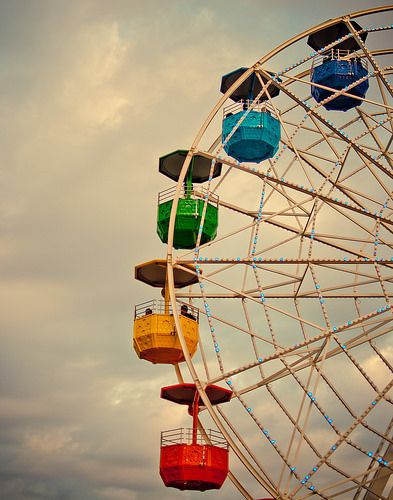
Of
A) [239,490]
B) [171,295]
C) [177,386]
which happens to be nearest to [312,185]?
[171,295]

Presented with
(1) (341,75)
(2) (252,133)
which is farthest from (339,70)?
(2) (252,133)

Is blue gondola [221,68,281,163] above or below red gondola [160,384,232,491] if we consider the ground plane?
above

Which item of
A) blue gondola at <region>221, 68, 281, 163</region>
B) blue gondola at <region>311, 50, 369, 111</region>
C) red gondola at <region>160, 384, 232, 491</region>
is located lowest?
red gondola at <region>160, 384, 232, 491</region>

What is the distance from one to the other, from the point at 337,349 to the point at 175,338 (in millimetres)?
4802

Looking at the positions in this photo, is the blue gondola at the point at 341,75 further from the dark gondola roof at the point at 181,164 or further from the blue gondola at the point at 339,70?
the dark gondola roof at the point at 181,164

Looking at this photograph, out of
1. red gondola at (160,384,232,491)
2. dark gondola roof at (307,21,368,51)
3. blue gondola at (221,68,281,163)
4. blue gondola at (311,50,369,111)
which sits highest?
dark gondola roof at (307,21,368,51)

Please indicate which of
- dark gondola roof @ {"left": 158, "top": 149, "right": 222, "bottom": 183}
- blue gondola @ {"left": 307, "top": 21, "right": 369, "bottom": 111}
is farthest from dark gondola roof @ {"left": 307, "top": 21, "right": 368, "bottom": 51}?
dark gondola roof @ {"left": 158, "top": 149, "right": 222, "bottom": 183}

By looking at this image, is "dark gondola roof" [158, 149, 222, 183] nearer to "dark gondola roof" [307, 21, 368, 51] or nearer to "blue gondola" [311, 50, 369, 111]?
"blue gondola" [311, 50, 369, 111]

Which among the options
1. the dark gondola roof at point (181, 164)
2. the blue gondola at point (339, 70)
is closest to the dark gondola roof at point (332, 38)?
the blue gondola at point (339, 70)

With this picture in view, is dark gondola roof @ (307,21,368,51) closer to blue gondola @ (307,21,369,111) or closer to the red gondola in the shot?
blue gondola @ (307,21,369,111)

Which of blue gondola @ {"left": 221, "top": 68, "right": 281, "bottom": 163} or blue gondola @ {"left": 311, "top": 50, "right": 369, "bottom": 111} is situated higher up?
blue gondola @ {"left": 311, "top": 50, "right": 369, "bottom": 111}

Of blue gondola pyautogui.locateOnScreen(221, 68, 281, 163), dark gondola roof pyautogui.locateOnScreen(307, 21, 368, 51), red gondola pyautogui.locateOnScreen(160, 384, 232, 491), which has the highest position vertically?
dark gondola roof pyautogui.locateOnScreen(307, 21, 368, 51)

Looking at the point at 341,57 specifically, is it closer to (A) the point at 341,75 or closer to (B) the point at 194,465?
(A) the point at 341,75

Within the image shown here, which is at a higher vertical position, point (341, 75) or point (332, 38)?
point (332, 38)
